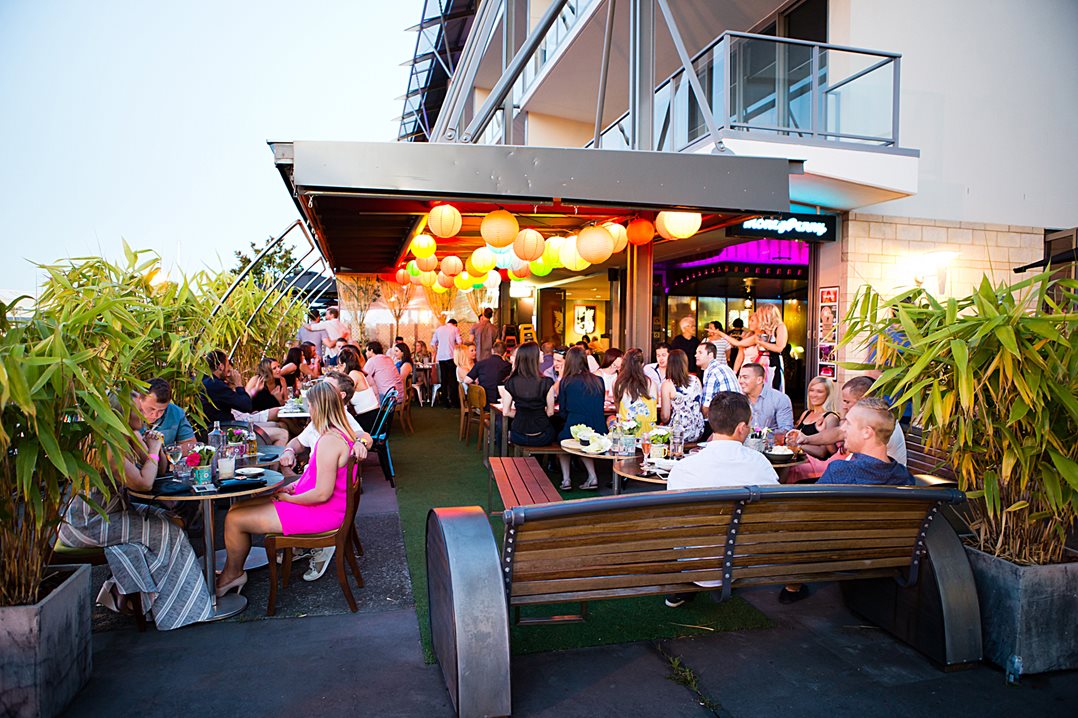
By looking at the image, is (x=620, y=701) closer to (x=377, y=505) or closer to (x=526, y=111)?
(x=377, y=505)

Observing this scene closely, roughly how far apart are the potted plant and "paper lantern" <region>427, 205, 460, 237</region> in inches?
161

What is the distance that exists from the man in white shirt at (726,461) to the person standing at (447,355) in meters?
10.0

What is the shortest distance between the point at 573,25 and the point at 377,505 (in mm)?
9409

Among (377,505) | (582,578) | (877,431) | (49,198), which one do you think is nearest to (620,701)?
(582,578)

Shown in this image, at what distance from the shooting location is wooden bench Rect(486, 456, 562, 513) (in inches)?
168

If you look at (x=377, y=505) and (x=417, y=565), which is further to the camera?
(x=377, y=505)

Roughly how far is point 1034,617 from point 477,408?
259 inches

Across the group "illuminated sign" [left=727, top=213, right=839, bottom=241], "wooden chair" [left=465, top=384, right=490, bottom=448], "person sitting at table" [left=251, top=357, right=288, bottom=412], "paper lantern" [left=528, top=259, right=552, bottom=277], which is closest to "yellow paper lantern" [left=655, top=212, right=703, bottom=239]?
"paper lantern" [left=528, top=259, right=552, bottom=277]

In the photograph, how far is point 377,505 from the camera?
6.28 meters

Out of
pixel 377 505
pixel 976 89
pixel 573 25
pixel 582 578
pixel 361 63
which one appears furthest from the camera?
pixel 361 63

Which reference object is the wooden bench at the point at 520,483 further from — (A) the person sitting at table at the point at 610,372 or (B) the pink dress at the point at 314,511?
(A) the person sitting at table at the point at 610,372

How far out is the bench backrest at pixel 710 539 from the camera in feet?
8.78

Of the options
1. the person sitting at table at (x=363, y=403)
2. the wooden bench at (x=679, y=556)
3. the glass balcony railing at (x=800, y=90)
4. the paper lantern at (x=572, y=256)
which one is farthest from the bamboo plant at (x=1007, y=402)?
the glass balcony railing at (x=800, y=90)

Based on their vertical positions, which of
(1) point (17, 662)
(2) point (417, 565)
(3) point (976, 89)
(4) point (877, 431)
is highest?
(3) point (976, 89)
